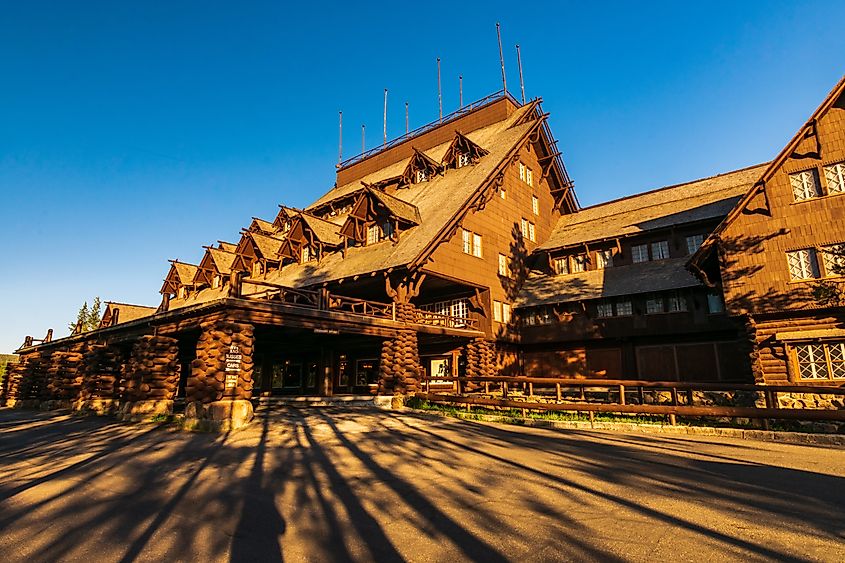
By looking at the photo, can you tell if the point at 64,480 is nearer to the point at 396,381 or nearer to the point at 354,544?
the point at 354,544

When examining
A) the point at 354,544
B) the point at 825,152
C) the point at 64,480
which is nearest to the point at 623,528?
the point at 354,544

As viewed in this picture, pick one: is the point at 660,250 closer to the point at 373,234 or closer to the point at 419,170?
the point at 373,234

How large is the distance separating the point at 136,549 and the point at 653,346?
88.4 feet

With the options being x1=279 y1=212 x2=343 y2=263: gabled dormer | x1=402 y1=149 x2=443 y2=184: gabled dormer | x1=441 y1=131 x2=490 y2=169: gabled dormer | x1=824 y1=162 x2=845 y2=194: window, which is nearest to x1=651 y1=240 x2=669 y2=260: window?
x1=824 y1=162 x2=845 y2=194: window

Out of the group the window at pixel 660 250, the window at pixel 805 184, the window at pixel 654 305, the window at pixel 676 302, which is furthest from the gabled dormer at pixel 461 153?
the window at pixel 805 184

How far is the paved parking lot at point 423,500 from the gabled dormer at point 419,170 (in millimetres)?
26335

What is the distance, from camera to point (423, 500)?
288 inches

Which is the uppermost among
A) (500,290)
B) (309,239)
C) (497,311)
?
(309,239)

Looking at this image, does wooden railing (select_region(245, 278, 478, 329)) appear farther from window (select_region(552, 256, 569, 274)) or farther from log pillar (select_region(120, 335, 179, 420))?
window (select_region(552, 256, 569, 274))

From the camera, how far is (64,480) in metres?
9.02

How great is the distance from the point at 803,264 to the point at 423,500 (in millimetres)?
21014

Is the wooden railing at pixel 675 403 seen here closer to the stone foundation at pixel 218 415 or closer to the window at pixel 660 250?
the stone foundation at pixel 218 415

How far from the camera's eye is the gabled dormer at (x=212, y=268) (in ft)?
126

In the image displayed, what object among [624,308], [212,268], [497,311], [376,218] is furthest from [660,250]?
[212,268]
